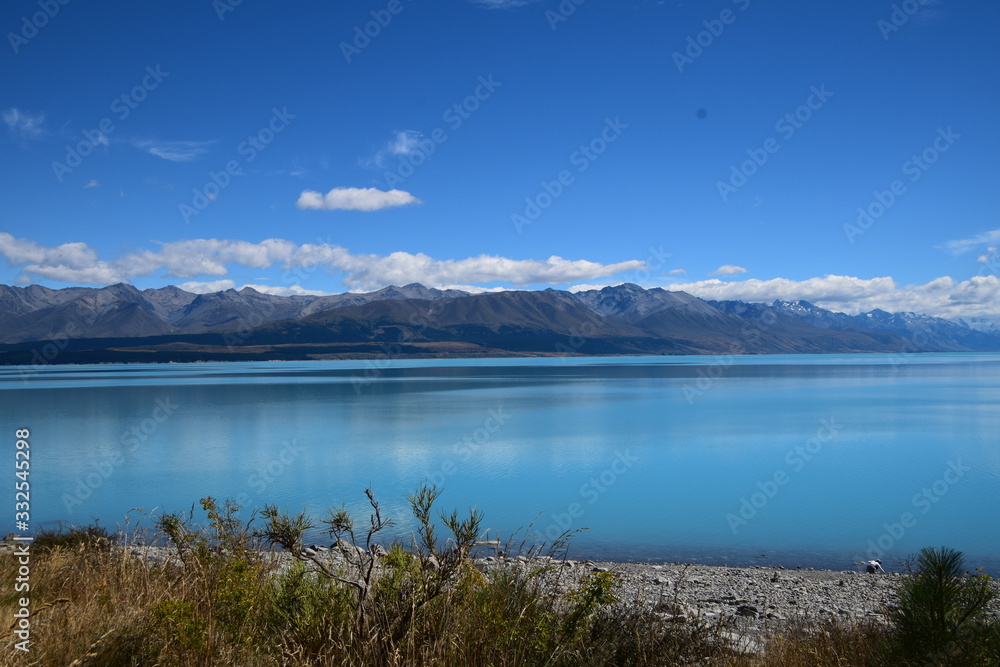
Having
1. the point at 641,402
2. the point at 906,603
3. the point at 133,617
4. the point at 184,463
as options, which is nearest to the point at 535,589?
the point at 906,603

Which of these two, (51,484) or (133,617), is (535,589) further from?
(51,484)

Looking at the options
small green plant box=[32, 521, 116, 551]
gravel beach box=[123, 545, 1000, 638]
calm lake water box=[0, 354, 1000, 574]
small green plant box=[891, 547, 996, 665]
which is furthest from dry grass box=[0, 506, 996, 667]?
calm lake water box=[0, 354, 1000, 574]

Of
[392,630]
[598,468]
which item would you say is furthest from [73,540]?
[598,468]

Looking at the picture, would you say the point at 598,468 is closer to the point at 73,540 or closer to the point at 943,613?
the point at 73,540

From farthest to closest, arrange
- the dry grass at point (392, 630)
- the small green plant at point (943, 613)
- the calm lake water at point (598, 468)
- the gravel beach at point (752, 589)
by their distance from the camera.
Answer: the calm lake water at point (598, 468) → the gravel beach at point (752, 589) → the dry grass at point (392, 630) → the small green plant at point (943, 613)

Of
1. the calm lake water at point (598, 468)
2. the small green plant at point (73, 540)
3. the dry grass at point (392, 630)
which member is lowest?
the calm lake water at point (598, 468)

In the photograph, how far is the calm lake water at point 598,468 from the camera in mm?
16969

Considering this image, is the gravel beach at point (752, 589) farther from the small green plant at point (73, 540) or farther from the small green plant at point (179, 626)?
the small green plant at point (179, 626)

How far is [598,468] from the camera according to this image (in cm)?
2597

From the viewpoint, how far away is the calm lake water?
55.7 ft

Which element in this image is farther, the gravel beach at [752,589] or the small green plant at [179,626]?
the gravel beach at [752,589]

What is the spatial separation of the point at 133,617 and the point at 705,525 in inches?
621

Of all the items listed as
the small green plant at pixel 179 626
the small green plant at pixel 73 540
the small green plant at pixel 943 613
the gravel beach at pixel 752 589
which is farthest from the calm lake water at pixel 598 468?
the small green plant at pixel 179 626

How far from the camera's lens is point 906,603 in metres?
4.21
